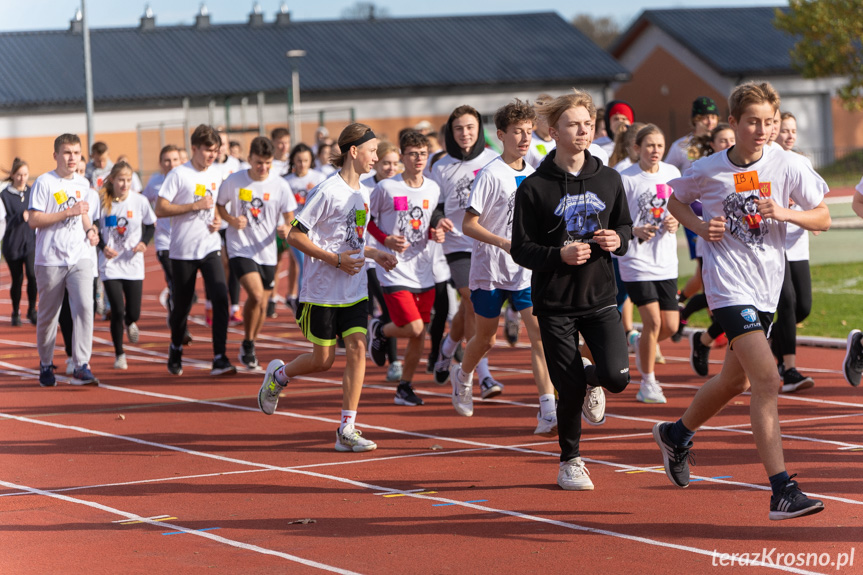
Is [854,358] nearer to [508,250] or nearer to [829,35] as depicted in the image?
[508,250]

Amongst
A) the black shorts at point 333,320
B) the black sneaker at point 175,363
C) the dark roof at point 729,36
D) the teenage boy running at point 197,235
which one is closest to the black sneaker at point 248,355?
the teenage boy running at point 197,235

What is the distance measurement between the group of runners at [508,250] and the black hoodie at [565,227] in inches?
0.4

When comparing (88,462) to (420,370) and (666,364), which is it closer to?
(420,370)

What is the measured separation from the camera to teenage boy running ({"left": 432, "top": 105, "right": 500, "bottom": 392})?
10.5 m

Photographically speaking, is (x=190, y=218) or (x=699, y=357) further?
(x=190, y=218)

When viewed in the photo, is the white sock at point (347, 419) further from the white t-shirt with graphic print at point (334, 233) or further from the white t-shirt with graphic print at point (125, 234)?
the white t-shirt with graphic print at point (125, 234)

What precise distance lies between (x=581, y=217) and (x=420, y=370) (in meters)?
5.75

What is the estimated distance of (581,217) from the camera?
696 cm

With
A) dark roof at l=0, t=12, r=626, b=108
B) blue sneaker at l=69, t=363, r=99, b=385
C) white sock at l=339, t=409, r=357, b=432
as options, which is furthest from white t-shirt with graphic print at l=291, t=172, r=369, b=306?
dark roof at l=0, t=12, r=626, b=108

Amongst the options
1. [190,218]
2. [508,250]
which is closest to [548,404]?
[508,250]

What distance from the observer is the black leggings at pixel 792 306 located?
10039mm

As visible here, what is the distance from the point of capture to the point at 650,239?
10.1 metres

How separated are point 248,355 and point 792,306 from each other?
5.32 metres

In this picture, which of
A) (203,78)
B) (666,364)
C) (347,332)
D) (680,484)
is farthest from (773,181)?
(203,78)
